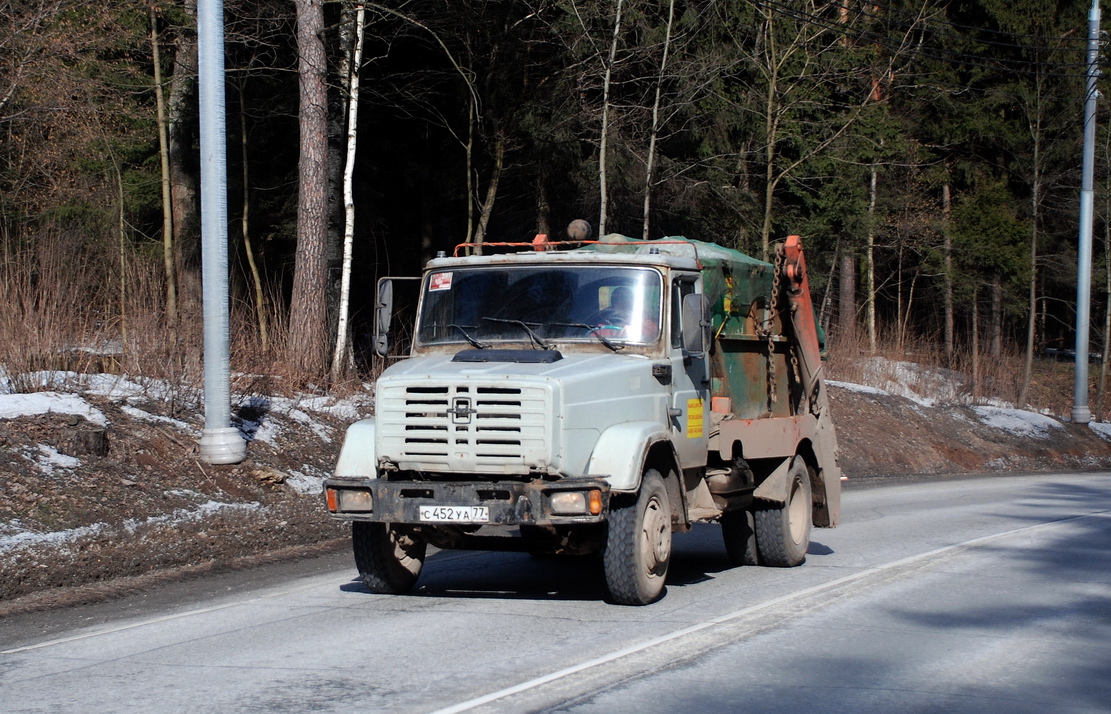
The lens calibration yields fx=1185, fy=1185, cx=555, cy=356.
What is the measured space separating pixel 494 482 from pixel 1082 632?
408 centimetres

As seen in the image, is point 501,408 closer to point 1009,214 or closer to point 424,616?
point 424,616

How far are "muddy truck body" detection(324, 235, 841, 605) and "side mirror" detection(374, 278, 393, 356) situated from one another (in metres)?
0.02

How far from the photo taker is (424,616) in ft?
26.9

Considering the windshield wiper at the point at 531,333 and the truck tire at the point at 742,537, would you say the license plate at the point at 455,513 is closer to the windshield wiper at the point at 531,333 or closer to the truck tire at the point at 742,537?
the windshield wiper at the point at 531,333

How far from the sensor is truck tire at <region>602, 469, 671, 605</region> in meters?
8.07

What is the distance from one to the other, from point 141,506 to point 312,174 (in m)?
8.74

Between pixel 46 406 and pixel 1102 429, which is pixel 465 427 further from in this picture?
pixel 1102 429

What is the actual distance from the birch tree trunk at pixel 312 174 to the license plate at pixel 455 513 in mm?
10762

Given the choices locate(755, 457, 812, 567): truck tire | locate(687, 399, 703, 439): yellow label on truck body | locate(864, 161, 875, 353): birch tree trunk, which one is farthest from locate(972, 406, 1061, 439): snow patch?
locate(687, 399, 703, 439): yellow label on truck body

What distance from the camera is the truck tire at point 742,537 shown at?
10656 millimetres

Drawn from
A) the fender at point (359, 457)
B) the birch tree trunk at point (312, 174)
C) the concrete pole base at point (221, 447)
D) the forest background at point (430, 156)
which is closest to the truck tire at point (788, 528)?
the fender at point (359, 457)

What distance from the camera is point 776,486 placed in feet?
34.3

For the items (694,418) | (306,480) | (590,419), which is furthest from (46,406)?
(694,418)

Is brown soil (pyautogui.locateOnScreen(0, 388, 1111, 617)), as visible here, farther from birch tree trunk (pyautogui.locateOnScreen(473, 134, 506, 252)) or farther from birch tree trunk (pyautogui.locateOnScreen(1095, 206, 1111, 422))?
birch tree trunk (pyautogui.locateOnScreen(1095, 206, 1111, 422))
